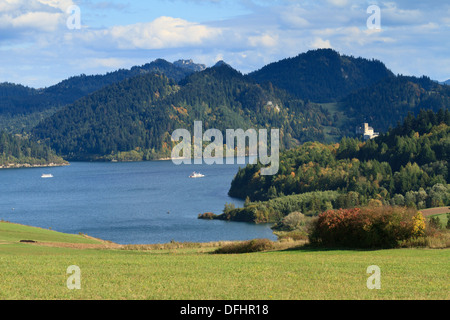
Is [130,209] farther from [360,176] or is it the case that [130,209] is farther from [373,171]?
[373,171]

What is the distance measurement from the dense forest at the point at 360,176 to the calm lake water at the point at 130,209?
10.0m

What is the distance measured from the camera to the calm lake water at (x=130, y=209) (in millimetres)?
97812

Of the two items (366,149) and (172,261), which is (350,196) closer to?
(366,149)

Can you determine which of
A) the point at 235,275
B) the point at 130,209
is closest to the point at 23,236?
the point at 235,275

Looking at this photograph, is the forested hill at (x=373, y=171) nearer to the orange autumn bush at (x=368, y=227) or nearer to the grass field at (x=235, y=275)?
the orange autumn bush at (x=368, y=227)

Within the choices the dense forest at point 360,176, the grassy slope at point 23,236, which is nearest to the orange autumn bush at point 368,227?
the grassy slope at point 23,236

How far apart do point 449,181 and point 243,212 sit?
4521 cm

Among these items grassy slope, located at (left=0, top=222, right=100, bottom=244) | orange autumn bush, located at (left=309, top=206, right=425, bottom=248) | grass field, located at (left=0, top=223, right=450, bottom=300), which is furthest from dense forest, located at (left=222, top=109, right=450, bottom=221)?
grass field, located at (left=0, top=223, right=450, bottom=300)

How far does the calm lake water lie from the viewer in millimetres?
97812

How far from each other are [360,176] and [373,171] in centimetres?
316

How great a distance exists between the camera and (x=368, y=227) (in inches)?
1492

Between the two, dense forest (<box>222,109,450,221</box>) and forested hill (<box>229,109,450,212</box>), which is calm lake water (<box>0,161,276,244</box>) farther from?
forested hill (<box>229,109,450,212</box>)

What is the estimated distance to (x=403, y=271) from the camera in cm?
2728

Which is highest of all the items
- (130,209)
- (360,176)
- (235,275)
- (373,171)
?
(373,171)
